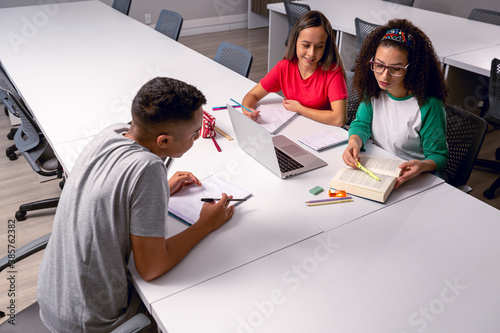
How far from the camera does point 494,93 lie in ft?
9.41

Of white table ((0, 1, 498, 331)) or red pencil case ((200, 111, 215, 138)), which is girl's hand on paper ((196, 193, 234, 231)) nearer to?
white table ((0, 1, 498, 331))

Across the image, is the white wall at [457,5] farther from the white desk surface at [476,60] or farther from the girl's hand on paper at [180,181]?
the girl's hand on paper at [180,181]

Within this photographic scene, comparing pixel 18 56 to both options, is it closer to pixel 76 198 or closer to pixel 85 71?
pixel 85 71

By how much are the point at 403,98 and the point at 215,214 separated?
103 centimetres

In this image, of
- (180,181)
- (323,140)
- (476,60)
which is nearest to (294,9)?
(476,60)

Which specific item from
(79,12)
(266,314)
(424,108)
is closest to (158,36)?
(79,12)

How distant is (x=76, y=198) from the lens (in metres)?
1.19

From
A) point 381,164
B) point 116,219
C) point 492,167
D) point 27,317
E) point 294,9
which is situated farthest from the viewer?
point 294,9

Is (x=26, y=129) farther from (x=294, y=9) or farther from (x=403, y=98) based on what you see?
(x=294, y=9)

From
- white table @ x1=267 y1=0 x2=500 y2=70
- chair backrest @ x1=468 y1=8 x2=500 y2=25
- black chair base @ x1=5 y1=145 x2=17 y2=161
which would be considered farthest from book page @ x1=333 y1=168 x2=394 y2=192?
chair backrest @ x1=468 y1=8 x2=500 y2=25

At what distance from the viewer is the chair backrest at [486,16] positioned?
156 inches

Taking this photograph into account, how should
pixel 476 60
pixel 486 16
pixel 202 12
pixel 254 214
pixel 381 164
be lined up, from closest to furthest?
1. pixel 254 214
2. pixel 381 164
3. pixel 476 60
4. pixel 486 16
5. pixel 202 12

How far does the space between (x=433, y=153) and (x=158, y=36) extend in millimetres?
2585

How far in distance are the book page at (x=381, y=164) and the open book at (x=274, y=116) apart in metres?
0.50
